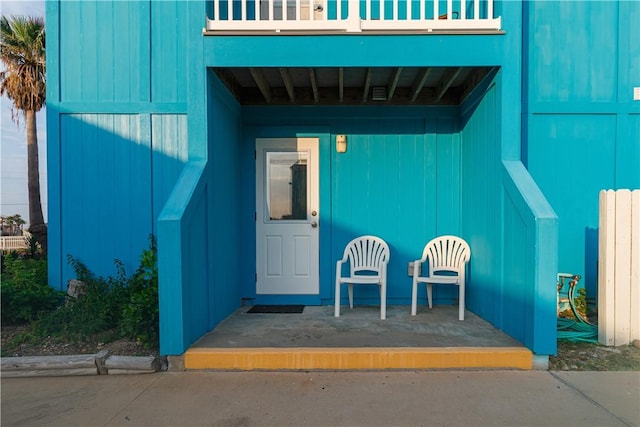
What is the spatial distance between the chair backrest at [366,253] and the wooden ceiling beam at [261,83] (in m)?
2.00

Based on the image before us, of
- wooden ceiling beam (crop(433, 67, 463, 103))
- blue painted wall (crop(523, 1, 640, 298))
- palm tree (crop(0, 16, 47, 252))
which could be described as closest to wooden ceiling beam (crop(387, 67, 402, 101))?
wooden ceiling beam (crop(433, 67, 463, 103))

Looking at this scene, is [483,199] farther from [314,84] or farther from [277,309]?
[277,309]

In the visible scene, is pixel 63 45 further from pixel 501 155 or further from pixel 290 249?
pixel 501 155

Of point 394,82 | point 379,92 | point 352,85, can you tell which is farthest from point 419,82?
point 352,85

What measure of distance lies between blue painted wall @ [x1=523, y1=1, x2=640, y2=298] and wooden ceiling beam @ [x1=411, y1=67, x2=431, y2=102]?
Answer: 48.8 inches

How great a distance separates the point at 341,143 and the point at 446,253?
1.83 meters

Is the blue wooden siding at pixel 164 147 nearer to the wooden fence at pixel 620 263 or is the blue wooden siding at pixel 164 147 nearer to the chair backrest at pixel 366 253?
the chair backrest at pixel 366 253

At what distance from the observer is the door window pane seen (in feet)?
15.8

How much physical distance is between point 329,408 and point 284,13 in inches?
130

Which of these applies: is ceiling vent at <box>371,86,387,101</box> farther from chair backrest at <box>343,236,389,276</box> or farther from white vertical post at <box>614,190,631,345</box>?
white vertical post at <box>614,190,631,345</box>

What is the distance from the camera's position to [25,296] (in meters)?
3.95

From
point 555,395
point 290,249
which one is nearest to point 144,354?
point 290,249

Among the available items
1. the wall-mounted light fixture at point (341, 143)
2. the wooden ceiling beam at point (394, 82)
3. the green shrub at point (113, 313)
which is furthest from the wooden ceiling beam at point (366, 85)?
the green shrub at point (113, 313)

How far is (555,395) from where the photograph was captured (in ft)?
8.66
